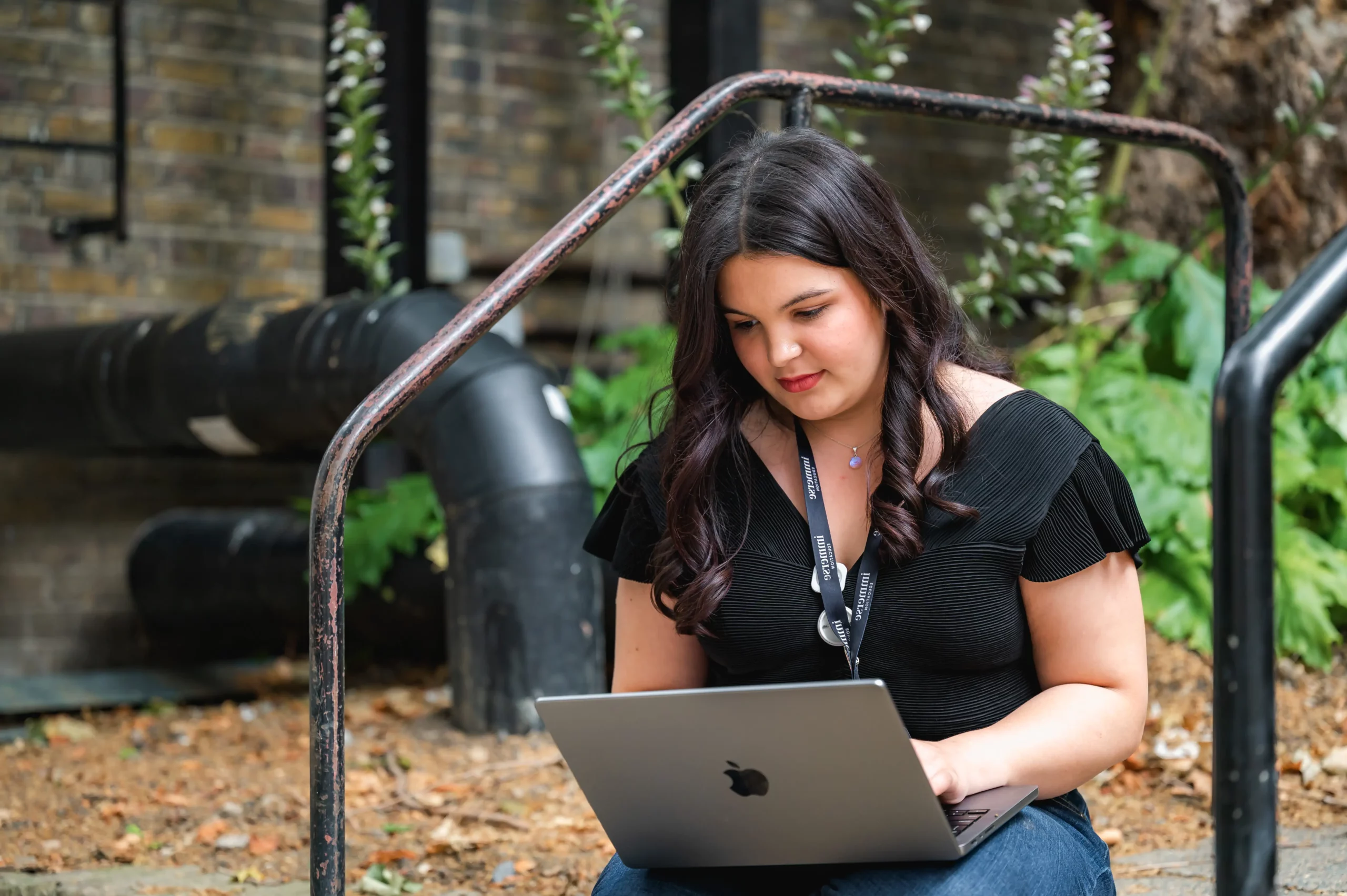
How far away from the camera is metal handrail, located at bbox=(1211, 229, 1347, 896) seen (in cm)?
103

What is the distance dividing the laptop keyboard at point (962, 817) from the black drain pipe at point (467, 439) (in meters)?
1.79

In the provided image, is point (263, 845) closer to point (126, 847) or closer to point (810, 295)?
point (126, 847)

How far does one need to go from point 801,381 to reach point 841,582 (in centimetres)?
23

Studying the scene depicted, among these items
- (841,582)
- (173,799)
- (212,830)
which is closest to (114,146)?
→ (173,799)

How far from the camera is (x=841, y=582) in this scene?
1549 millimetres

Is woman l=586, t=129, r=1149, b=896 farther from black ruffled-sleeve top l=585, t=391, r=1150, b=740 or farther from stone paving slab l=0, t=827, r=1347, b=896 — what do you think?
stone paving slab l=0, t=827, r=1347, b=896

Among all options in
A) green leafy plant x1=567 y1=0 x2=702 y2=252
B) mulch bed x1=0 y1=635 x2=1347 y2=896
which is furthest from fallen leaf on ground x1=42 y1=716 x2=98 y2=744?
green leafy plant x1=567 y1=0 x2=702 y2=252

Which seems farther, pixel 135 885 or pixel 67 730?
pixel 67 730

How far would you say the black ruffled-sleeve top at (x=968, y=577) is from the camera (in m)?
1.51

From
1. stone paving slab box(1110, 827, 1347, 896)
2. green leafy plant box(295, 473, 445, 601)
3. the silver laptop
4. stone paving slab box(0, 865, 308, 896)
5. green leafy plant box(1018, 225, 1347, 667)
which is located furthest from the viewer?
green leafy plant box(295, 473, 445, 601)

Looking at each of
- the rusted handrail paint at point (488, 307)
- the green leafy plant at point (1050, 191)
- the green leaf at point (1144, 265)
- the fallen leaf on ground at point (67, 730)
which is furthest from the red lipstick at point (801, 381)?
the fallen leaf on ground at point (67, 730)

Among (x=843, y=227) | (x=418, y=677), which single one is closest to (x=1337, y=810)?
(x=843, y=227)

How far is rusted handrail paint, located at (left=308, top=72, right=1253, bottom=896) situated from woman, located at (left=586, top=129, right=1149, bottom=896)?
21 centimetres

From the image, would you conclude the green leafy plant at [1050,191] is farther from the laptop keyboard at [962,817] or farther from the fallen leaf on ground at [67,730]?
the fallen leaf on ground at [67,730]
